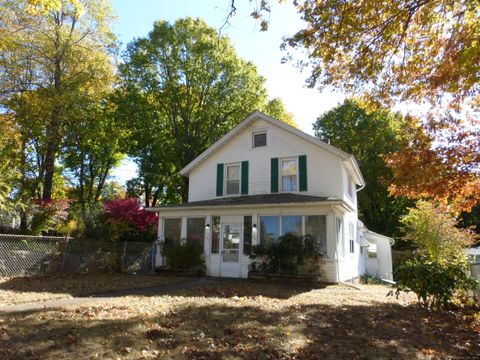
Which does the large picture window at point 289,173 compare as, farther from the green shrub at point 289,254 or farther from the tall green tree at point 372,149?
the tall green tree at point 372,149

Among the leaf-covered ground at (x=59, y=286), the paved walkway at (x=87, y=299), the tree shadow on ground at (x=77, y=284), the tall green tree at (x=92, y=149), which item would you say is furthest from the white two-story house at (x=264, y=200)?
the tall green tree at (x=92, y=149)

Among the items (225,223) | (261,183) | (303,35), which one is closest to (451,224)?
(261,183)

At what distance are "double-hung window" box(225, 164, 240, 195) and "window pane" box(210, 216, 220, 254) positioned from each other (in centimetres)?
211

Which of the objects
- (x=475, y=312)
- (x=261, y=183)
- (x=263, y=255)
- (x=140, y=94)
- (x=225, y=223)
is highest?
(x=140, y=94)

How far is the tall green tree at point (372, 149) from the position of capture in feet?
115

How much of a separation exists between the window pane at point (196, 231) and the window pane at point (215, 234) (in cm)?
55

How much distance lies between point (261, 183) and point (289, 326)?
11408mm

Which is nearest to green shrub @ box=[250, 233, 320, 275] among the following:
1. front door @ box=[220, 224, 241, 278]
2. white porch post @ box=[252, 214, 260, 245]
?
white porch post @ box=[252, 214, 260, 245]

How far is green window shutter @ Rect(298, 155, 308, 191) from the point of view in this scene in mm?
17038

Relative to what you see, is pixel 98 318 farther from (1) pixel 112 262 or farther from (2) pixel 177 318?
(1) pixel 112 262

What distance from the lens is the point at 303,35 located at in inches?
388

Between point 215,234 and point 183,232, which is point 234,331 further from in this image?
point 183,232

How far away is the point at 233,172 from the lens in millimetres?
19094

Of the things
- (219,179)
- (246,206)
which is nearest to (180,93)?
(219,179)
